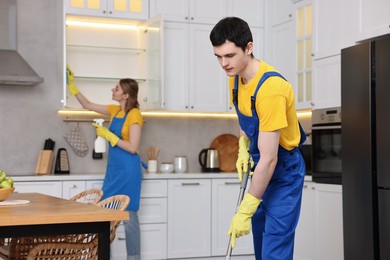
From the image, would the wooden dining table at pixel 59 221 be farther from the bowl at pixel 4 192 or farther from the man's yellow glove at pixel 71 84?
the man's yellow glove at pixel 71 84

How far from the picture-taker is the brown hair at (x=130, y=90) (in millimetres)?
5648

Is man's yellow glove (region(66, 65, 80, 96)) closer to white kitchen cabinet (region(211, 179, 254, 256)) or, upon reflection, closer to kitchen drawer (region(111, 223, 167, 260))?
kitchen drawer (region(111, 223, 167, 260))

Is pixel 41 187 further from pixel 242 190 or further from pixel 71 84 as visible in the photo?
pixel 242 190

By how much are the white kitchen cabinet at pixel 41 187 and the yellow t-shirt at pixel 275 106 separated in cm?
303

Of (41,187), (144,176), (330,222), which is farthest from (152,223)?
(330,222)

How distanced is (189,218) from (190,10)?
1.93m

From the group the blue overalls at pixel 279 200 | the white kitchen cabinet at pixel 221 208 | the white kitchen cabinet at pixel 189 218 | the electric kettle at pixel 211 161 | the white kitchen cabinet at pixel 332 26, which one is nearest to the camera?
the blue overalls at pixel 279 200

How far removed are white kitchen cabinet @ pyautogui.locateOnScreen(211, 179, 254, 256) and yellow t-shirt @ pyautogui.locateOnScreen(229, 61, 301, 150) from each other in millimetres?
3249

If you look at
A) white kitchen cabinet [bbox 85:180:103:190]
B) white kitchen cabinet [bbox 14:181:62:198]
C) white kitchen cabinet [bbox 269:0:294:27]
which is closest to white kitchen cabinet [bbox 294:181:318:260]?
white kitchen cabinet [bbox 269:0:294:27]

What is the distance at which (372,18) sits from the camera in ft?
16.2

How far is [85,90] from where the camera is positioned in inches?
246

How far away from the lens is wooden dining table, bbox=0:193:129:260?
2.73 metres

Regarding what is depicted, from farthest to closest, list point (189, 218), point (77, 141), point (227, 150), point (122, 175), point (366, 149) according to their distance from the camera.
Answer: point (227, 150), point (77, 141), point (189, 218), point (122, 175), point (366, 149)

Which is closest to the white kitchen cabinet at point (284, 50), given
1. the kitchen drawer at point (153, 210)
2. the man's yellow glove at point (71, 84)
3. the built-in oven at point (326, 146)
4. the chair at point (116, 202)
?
the built-in oven at point (326, 146)
